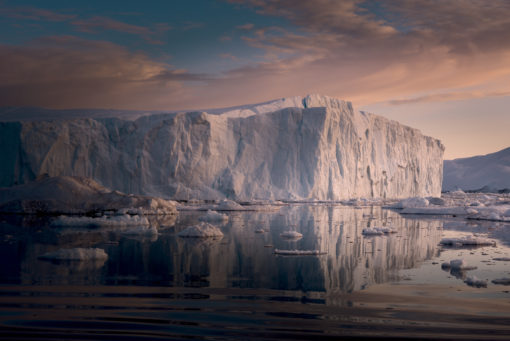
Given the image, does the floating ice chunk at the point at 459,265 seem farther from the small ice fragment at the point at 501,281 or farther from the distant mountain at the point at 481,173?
the distant mountain at the point at 481,173

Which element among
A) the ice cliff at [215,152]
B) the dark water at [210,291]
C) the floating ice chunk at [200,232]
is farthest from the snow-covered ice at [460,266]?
the ice cliff at [215,152]

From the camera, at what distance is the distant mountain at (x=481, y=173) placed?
70312 mm

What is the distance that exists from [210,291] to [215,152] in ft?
81.5

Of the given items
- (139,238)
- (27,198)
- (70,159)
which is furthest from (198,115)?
(139,238)

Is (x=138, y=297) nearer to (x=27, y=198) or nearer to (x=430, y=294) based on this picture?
(x=430, y=294)

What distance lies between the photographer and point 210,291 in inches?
184

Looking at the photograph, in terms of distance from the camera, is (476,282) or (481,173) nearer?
(476,282)

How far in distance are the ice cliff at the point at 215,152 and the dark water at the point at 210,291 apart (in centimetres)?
1835

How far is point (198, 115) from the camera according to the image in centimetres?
2855

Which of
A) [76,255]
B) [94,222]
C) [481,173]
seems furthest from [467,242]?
[481,173]

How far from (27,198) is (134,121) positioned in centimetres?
1302

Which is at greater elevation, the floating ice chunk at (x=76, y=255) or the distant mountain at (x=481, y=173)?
the distant mountain at (x=481, y=173)

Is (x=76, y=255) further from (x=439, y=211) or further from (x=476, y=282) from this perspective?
(x=439, y=211)

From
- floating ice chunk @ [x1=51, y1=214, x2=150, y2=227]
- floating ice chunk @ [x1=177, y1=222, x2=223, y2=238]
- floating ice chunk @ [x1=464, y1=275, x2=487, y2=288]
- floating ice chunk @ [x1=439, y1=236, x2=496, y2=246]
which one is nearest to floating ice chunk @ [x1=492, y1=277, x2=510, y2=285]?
floating ice chunk @ [x1=464, y1=275, x2=487, y2=288]
